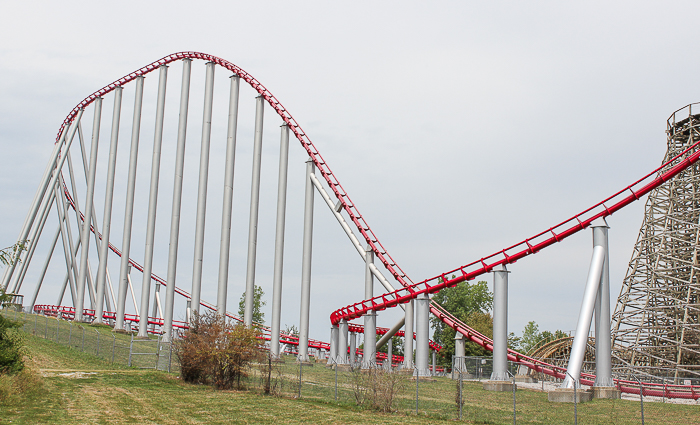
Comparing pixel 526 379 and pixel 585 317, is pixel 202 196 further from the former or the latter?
pixel 585 317

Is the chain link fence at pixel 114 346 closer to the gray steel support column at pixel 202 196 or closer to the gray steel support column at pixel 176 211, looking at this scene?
the gray steel support column at pixel 176 211

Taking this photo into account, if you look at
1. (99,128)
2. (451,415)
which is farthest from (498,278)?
(99,128)

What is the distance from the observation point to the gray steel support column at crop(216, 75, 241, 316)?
3672 cm

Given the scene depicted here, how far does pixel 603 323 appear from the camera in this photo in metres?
25.0

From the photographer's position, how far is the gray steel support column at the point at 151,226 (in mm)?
38438

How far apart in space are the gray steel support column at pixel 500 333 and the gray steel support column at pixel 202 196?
1703 cm

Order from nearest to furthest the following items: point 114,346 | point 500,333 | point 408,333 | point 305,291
A: point 500,333
point 114,346
point 408,333
point 305,291

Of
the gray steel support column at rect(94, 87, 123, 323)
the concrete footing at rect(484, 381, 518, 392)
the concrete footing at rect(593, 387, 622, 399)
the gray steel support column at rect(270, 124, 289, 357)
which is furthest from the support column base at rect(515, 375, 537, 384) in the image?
the gray steel support column at rect(94, 87, 123, 323)

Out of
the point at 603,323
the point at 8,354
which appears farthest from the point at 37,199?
the point at 603,323

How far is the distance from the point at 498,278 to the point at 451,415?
12.6 metres

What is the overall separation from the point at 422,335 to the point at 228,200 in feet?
47.5

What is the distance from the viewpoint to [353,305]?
1420 inches

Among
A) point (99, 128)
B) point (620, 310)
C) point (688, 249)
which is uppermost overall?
point (99, 128)

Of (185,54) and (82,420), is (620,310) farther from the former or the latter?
(82,420)
